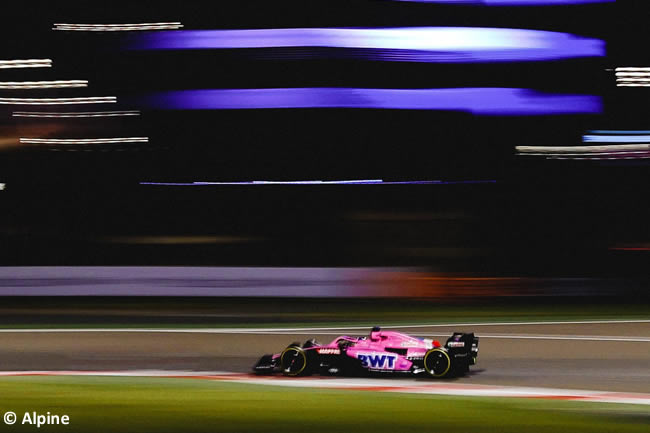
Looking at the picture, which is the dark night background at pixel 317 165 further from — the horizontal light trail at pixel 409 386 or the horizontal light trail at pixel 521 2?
the horizontal light trail at pixel 409 386

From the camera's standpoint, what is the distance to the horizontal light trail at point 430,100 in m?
19.5

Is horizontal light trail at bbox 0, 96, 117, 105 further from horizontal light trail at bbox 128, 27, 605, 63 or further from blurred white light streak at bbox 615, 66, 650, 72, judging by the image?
blurred white light streak at bbox 615, 66, 650, 72

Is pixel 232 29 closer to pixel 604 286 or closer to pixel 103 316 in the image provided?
pixel 103 316

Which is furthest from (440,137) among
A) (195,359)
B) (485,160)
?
(195,359)

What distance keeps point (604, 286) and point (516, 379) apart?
749 centimetres

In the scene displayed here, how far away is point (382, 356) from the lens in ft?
27.3

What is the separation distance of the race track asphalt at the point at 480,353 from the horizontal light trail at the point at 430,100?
754 centimetres

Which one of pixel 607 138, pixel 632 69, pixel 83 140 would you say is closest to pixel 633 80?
pixel 632 69

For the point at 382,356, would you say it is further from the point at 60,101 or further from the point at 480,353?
the point at 60,101

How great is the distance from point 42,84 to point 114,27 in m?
2.20

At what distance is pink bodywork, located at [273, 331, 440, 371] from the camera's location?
8.32 meters

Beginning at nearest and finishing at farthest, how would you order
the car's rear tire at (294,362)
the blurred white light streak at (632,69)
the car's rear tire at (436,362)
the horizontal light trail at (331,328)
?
1. the car's rear tire at (436,362)
2. the car's rear tire at (294,362)
3. the horizontal light trail at (331,328)
4. the blurred white light streak at (632,69)

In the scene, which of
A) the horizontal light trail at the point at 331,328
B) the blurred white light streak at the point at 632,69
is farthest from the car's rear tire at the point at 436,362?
the blurred white light streak at the point at 632,69
